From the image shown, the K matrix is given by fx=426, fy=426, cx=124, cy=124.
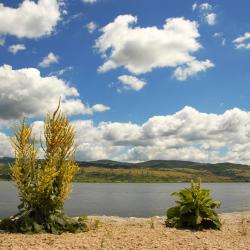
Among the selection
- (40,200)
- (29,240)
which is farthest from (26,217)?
(29,240)

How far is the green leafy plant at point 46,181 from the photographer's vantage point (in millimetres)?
17391

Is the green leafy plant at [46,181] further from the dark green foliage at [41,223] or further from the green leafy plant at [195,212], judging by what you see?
the green leafy plant at [195,212]

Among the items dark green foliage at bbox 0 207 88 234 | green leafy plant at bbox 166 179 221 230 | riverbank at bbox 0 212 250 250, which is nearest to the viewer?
riverbank at bbox 0 212 250 250

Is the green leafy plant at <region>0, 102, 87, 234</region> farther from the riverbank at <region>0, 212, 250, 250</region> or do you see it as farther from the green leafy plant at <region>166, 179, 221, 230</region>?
the green leafy plant at <region>166, 179, 221, 230</region>

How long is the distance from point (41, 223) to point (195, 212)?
22.9ft

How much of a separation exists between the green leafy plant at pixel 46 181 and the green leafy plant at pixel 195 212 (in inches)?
181

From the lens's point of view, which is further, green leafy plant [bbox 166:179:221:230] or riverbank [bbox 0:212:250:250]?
green leafy plant [bbox 166:179:221:230]

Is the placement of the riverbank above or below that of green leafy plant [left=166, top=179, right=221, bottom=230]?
below

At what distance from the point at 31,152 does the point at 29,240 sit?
4.36 meters

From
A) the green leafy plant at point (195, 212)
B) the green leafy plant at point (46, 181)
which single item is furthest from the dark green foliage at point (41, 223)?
the green leafy plant at point (195, 212)

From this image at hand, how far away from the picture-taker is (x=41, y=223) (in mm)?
17328

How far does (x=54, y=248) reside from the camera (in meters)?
13.8

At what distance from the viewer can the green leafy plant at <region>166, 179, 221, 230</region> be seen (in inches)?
757

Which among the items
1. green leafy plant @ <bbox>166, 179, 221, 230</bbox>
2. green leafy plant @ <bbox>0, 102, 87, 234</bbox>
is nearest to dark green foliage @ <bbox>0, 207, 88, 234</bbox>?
green leafy plant @ <bbox>0, 102, 87, 234</bbox>
